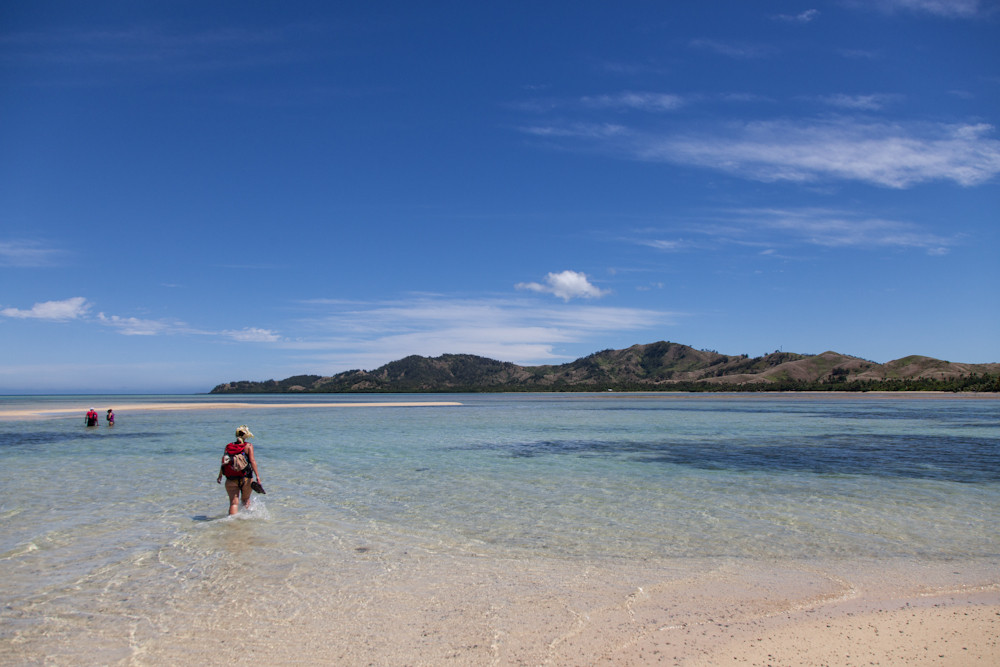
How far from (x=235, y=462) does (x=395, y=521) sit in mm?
3877

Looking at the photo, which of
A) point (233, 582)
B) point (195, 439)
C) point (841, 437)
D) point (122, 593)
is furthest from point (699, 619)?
point (195, 439)

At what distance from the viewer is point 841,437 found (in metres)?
33.6

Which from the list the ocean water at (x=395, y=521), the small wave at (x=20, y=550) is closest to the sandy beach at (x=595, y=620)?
the ocean water at (x=395, y=521)

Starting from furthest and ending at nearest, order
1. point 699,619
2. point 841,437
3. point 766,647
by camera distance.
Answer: point 841,437, point 699,619, point 766,647

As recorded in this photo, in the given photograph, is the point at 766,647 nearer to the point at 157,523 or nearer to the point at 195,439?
the point at 157,523

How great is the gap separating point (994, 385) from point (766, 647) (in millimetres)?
149063

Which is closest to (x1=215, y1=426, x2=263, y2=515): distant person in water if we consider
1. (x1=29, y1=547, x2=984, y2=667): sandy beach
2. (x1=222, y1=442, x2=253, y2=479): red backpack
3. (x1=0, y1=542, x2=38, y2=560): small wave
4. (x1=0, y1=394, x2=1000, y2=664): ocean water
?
(x1=222, y1=442, x2=253, y2=479): red backpack

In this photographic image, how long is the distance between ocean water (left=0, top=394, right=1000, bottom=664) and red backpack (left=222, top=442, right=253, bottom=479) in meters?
0.99

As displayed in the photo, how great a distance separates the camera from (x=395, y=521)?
13.1 metres

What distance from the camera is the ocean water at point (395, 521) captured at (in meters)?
8.39

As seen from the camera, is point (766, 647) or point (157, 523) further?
point (157, 523)

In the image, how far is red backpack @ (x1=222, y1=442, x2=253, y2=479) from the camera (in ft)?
43.2

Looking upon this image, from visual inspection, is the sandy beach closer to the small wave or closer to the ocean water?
the ocean water

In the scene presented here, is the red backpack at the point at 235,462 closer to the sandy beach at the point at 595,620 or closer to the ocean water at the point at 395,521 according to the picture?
the ocean water at the point at 395,521
